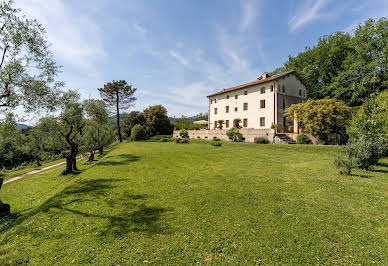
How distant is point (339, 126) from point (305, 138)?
165 inches

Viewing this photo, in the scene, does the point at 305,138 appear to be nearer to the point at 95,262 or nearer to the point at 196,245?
the point at 196,245

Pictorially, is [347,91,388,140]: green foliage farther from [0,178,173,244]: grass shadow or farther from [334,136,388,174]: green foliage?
[0,178,173,244]: grass shadow

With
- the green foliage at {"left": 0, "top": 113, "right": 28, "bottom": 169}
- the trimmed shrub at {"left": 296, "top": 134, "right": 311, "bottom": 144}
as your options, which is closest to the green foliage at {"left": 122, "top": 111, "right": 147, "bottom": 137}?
the green foliage at {"left": 0, "top": 113, "right": 28, "bottom": 169}

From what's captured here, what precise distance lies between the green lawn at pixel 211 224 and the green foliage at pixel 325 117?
1230cm

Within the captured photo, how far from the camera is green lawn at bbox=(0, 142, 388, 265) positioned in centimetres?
347

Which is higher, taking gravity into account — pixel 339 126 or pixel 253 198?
pixel 339 126

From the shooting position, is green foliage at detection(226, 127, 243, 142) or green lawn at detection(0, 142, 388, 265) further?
green foliage at detection(226, 127, 243, 142)

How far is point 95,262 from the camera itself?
340 centimetres

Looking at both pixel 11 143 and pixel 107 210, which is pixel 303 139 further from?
pixel 11 143

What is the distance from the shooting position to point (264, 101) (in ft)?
91.2

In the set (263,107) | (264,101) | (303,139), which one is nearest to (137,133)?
(263,107)

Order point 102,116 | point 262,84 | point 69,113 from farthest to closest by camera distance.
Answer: point 262,84, point 102,116, point 69,113

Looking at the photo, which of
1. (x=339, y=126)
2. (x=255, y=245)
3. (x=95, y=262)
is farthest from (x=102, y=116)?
(x=339, y=126)

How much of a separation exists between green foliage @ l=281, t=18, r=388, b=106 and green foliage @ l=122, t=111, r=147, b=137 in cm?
3995
